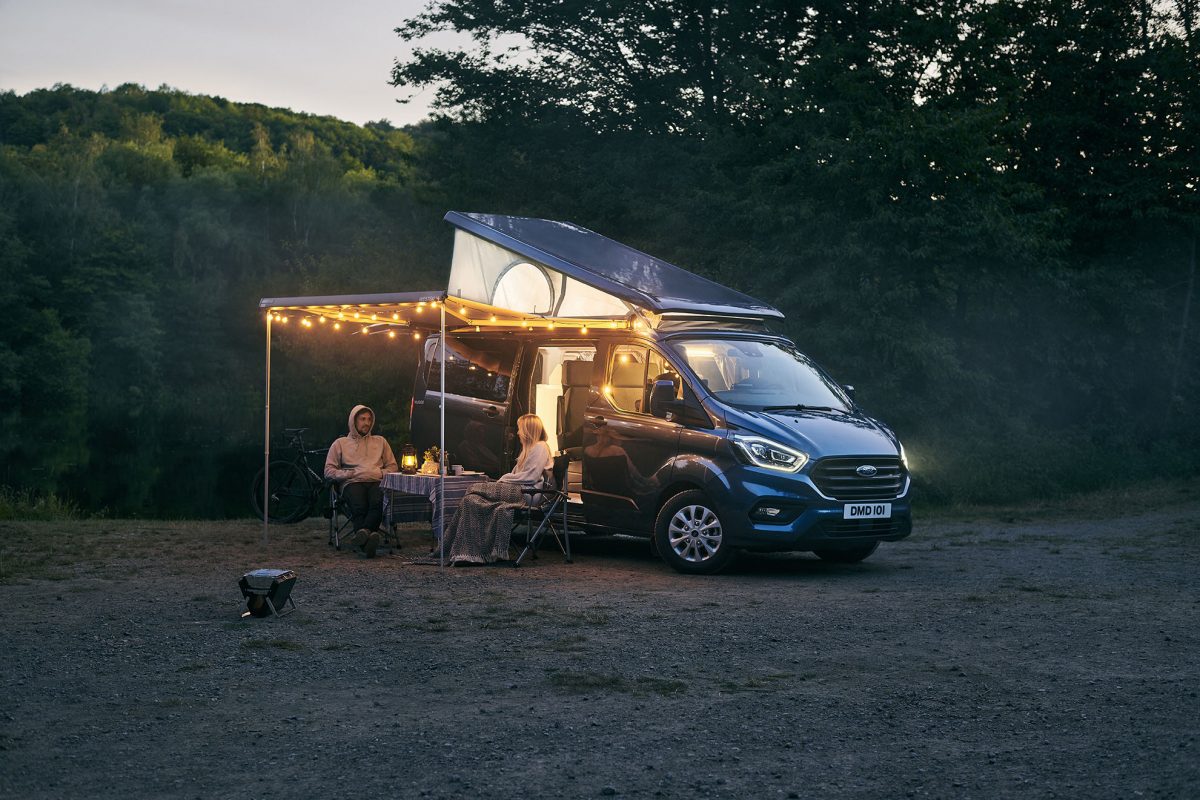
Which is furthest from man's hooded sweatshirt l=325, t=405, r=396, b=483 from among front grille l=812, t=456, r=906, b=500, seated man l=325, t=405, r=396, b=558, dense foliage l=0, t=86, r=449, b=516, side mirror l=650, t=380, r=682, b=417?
dense foliage l=0, t=86, r=449, b=516

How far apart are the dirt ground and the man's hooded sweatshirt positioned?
1.08 metres

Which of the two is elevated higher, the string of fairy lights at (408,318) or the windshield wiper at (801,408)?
the string of fairy lights at (408,318)

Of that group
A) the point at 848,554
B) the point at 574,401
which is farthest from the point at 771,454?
the point at 574,401

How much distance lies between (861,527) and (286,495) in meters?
7.64

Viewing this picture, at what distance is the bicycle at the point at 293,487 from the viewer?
1589cm

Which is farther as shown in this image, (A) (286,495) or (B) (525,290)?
(A) (286,495)

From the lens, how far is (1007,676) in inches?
287

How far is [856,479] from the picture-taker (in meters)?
11.3

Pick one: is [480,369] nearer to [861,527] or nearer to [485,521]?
[485,521]

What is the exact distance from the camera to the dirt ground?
5.36 meters

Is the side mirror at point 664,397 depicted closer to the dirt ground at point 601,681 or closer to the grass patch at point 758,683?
the dirt ground at point 601,681

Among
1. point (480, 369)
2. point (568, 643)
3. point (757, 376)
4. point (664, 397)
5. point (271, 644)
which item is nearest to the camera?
point (271, 644)

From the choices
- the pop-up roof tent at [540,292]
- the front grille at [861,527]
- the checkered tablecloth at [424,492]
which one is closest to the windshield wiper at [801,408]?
the front grille at [861,527]

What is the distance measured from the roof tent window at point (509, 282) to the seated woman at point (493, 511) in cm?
115
